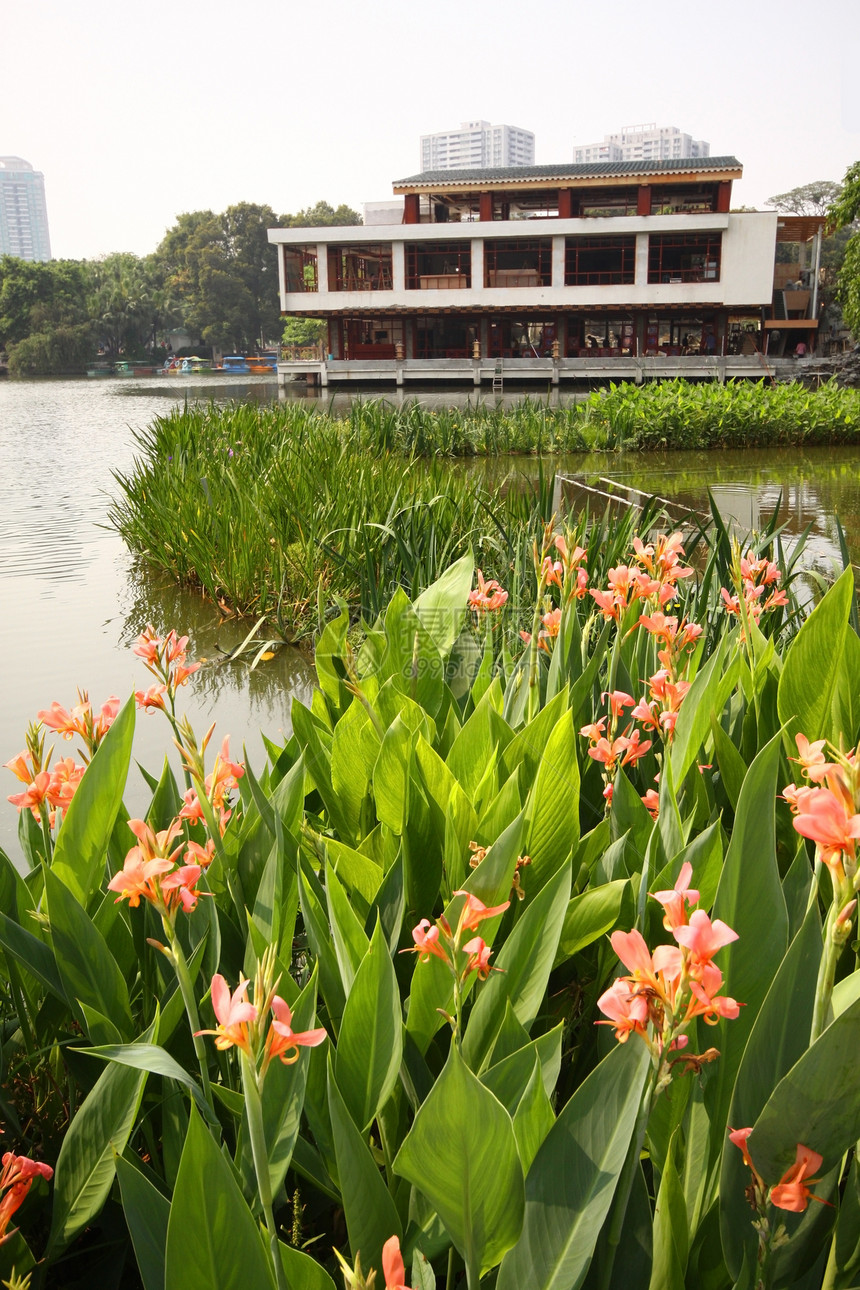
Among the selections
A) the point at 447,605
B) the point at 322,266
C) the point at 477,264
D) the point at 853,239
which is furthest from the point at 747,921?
the point at 322,266

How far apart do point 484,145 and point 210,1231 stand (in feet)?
723

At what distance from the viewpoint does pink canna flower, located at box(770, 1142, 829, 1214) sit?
2.22 feet

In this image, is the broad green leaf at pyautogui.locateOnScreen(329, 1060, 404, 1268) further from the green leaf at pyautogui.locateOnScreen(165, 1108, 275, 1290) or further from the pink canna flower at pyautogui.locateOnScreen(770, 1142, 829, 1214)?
the pink canna flower at pyautogui.locateOnScreen(770, 1142, 829, 1214)

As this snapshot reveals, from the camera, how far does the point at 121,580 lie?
6.67 metres

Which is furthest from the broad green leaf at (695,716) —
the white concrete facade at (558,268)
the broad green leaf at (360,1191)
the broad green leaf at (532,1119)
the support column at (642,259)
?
the support column at (642,259)

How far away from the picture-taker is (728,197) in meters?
31.3

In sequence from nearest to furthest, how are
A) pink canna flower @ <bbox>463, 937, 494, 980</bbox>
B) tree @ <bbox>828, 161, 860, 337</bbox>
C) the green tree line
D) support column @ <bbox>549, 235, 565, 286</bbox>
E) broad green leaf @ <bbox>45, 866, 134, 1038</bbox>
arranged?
1. pink canna flower @ <bbox>463, 937, 494, 980</bbox>
2. broad green leaf @ <bbox>45, 866, 134, 1038</bbox>
3. tree @ <bbox>828, 161, 860, 337</bbox>
4. support column @ <bbox>549, 235, 565, 286</bbox>
5. the green tree line

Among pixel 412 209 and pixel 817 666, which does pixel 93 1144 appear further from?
pixel 412 209

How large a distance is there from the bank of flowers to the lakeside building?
89.9 ft

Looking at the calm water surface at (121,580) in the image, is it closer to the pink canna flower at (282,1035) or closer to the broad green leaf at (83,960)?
the broad green leaf at (83,960)

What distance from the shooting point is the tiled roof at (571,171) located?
30516 millimetres

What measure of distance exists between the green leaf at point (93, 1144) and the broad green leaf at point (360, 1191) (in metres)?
0.29

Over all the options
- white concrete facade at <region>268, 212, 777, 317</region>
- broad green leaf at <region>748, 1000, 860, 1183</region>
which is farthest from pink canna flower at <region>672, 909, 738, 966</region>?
white concrete facade at <region>268, 212, 777, 317</region>

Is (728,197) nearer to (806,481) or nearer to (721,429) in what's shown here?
(721,429)
